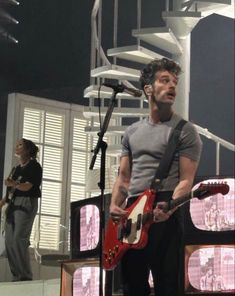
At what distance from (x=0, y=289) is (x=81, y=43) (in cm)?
282

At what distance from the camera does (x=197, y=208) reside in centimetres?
346

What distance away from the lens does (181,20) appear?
19.1 ft

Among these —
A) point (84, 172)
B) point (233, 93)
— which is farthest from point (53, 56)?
point (233, 93)

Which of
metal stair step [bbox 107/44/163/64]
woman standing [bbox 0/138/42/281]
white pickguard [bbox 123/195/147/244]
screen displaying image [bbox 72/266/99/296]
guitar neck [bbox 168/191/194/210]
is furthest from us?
metal stair step [bbox 107/44/163/64]

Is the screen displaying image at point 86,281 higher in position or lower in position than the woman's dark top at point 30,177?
lower

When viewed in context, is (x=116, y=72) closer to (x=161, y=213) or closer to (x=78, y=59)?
(x=78, y=59)

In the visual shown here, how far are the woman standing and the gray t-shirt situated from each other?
2.64 m

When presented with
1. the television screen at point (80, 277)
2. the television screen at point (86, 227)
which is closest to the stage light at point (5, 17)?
the television screen at point (86, 227)

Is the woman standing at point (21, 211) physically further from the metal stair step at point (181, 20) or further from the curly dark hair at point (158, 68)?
the curly dark hair at point (158, 68)

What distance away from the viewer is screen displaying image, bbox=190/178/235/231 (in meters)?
3.39

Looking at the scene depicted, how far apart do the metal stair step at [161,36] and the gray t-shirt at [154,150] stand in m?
2.77

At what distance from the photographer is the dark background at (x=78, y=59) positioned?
22.7ft

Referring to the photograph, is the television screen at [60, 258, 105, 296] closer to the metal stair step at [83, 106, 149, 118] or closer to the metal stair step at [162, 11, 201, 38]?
the metal stair step at [83, 106, 149, 118]

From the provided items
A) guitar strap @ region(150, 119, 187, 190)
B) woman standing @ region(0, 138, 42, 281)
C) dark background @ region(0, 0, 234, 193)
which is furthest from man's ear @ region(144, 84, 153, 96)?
dark background @ region(0, 0, 234, 193)
